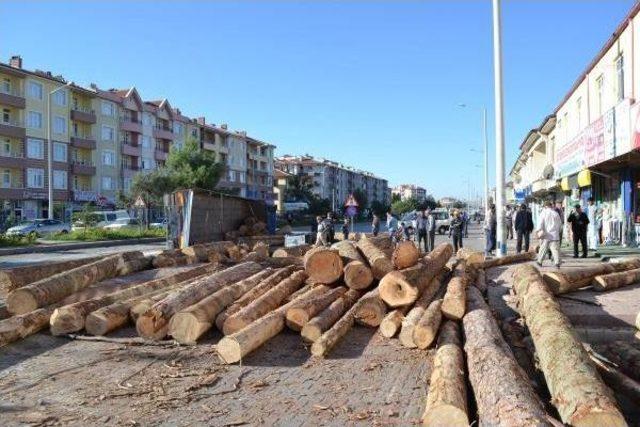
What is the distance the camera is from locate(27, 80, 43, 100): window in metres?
53.3

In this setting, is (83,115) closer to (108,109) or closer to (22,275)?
(108,109)

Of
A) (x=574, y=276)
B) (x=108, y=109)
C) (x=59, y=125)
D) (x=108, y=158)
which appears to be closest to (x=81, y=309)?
(x=574, y=276)

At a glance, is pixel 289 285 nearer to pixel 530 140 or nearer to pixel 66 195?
pixel 530 140

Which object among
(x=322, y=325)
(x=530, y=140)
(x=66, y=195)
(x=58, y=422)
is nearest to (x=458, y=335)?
(x=322, y=325)

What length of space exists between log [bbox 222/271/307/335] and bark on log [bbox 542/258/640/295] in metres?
4.22

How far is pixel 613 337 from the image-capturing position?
8.18 metres

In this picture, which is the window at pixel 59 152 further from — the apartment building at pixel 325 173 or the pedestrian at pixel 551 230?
the apartment building at pixel 325 173

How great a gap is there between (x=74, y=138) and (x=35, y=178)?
688 centimetres

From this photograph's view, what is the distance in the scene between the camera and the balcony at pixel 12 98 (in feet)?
165

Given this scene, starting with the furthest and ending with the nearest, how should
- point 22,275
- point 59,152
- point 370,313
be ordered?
point 59,152 < point 22,275 < point 370,313

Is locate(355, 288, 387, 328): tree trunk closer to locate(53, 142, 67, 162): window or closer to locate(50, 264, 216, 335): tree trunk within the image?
locate(50, 264, 216, 335): tree trunk

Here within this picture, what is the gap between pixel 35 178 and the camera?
54094 mm

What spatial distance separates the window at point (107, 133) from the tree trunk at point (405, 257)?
60473 mm

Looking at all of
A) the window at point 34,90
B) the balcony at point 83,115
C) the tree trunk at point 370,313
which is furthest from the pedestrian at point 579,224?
the balcony at point 83,115
